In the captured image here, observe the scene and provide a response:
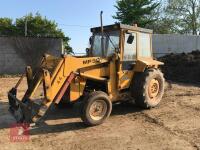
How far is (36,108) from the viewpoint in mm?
7207

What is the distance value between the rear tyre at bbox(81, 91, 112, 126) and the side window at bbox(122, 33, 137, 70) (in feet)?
4.32

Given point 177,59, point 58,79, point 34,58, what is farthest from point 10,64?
point 58,79

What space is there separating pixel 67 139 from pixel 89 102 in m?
1.08

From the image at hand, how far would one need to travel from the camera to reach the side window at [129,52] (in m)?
8.73

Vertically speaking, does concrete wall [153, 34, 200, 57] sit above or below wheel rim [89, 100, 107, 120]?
above

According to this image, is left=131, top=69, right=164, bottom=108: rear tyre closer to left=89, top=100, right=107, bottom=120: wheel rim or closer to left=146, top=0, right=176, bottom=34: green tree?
left=89, top=100, right=107, bottom=120: wheel rim

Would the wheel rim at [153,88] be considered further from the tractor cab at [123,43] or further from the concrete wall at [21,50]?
the concrete wall at [21,50]

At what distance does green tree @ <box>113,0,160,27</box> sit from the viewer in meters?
36.3

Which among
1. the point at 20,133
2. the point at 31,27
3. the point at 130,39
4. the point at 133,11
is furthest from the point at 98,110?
the point at 31,27

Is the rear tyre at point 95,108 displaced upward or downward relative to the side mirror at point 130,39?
downward

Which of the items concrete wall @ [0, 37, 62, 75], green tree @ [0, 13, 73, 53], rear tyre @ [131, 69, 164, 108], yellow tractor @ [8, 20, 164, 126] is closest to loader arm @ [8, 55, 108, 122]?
yellow tractor @ [8, 20, 164, 126]

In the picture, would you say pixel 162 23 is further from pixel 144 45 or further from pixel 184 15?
pixel 144 45

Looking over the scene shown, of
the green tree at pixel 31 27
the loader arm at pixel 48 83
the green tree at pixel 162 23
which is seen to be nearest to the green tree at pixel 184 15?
the green tree at pixel 162 23

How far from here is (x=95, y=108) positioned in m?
7.80
